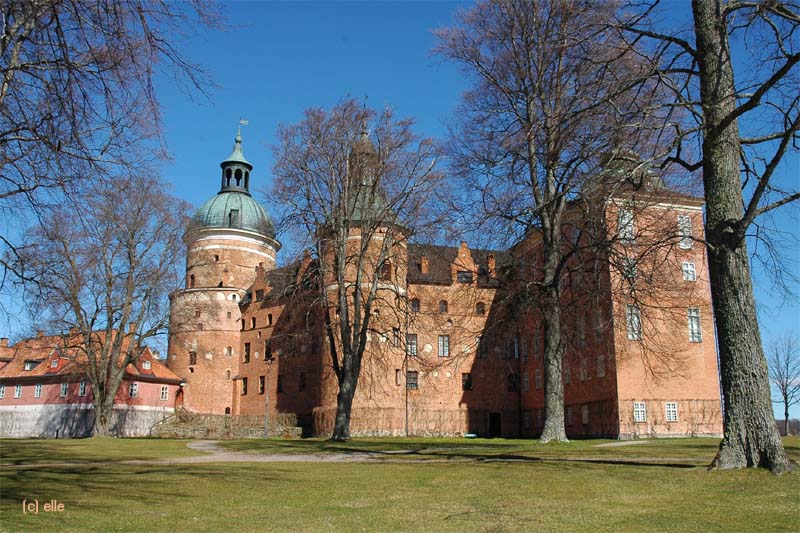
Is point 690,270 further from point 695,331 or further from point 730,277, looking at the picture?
point 730,277

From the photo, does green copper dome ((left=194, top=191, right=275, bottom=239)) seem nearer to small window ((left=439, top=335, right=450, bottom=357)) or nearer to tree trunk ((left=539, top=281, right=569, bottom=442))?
small window ((left=439, top=335, right=450, bottom=357))

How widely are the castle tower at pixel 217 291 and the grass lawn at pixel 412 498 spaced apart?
41.7m

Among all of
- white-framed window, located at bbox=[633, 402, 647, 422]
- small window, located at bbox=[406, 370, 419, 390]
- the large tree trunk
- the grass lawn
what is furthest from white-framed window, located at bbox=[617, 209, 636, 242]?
small window, located at bbox=[406, 370, 419, 390]

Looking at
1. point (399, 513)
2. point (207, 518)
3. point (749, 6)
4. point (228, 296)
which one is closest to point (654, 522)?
point (399, 513)

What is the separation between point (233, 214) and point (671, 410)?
36.5 m

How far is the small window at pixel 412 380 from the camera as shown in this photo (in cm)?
4612

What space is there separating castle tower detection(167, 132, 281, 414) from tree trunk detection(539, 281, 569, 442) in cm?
3518

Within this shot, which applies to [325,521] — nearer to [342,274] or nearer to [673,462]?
[673,462]

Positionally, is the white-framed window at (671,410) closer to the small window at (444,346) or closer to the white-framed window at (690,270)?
the white-framed window at (690,270)

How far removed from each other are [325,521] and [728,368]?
7518mm

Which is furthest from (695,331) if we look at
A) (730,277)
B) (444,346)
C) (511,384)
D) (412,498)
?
(412,498)

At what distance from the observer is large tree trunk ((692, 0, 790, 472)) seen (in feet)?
37.2

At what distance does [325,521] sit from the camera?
7.87 m

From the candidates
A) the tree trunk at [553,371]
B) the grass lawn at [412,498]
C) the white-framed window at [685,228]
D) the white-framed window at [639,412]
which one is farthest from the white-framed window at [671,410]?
the grass lawn at [412,498]
